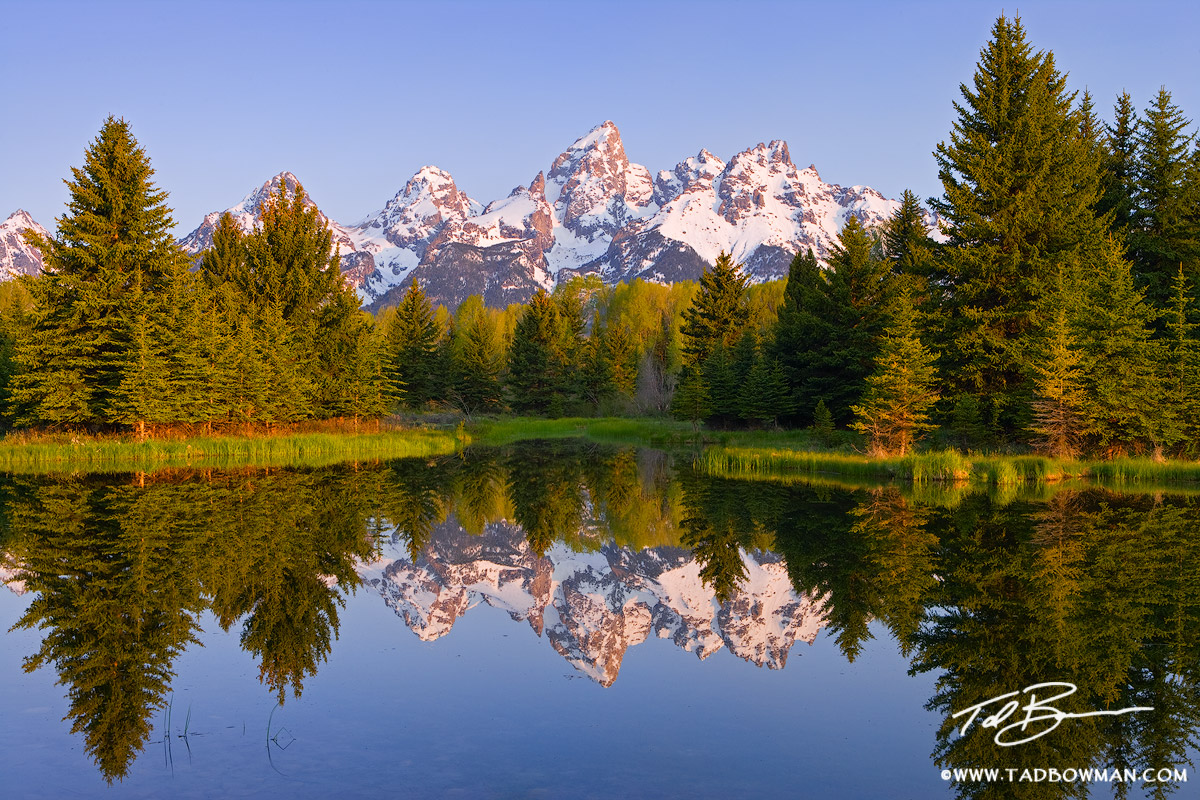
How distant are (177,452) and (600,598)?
2360cm

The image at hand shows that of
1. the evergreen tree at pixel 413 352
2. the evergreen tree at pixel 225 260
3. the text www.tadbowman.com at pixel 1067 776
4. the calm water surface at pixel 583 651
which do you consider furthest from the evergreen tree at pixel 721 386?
the text www.tadbowman.com at pixel 1067 776

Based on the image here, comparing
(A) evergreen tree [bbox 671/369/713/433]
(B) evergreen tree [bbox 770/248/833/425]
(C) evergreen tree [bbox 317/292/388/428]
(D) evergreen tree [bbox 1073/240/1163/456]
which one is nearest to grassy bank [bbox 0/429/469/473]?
(C) evergreen tree [bbox 317/292/388/428]

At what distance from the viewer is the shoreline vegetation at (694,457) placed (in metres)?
24.7

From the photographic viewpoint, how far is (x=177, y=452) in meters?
30.0

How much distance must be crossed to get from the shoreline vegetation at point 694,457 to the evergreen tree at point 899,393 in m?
1.07

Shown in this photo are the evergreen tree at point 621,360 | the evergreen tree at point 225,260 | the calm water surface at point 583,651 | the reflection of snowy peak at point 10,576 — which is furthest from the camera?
the evergreen tree at point 621,360

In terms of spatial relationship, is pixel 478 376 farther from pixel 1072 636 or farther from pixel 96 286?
pixel 1072 636

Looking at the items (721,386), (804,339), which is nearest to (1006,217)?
(804,339)

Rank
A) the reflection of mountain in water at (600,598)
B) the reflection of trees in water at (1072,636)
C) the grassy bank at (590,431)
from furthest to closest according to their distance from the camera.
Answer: the grassy bank at (590,431), the reflection of mountain in water at (600,598), the reflection of trees in water at (1072,636)

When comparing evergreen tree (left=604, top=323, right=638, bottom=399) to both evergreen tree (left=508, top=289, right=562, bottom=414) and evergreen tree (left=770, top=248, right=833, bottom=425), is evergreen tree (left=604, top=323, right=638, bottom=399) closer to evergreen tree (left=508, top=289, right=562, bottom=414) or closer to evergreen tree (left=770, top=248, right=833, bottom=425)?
evergreen tree (left=508, top=289, right=562, bottom=414)

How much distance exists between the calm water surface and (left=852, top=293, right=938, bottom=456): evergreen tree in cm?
914

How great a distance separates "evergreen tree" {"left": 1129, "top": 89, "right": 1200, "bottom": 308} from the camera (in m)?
32.3

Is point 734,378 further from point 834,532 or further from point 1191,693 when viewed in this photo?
point 1191,693

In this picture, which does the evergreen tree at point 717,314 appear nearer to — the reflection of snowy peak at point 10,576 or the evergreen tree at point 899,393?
the evergreen tree at point 899,393
